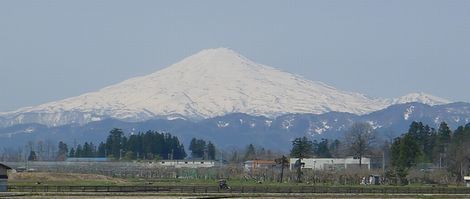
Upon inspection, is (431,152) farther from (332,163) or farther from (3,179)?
(3,179)

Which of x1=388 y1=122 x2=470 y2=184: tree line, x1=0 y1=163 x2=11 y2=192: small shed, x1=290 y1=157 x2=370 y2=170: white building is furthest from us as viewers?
x1=290 y1=157 x2=370 y2=170: white building

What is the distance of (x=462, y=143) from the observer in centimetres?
14762

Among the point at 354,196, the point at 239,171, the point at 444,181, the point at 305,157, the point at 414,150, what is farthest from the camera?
the point at 305,157

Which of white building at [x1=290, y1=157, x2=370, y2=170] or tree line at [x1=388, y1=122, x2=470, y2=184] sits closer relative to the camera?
tree line at [x1=388, y1=122, x2=470, y2=184]

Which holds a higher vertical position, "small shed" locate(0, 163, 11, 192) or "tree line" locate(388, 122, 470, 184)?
Answer: "tree line" locate(388, 122, 470, 184)

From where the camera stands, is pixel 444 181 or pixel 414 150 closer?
pixel 444 181

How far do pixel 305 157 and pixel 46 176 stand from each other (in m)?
52.3

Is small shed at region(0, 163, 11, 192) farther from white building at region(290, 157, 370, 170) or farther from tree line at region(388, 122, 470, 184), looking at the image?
white building at region(290, 157, 370, 170)

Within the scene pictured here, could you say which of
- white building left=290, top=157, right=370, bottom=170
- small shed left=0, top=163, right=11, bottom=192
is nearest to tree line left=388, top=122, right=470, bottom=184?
white building left=290, top=157, right=370, bottom=170

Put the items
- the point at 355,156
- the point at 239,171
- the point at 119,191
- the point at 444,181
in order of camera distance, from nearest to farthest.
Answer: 1. the point at 119,191
2. the point at 444,181
3. the point at 239,171
4. the point at 355,156

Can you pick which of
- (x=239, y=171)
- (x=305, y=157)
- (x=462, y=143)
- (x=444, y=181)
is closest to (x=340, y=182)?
(x=444, y=181)

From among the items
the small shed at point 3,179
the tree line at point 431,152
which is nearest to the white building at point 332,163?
the tree line at point 431,152

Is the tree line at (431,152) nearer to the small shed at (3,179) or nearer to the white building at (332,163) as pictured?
the white building at (332,163)

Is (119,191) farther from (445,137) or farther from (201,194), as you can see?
(445,137)
